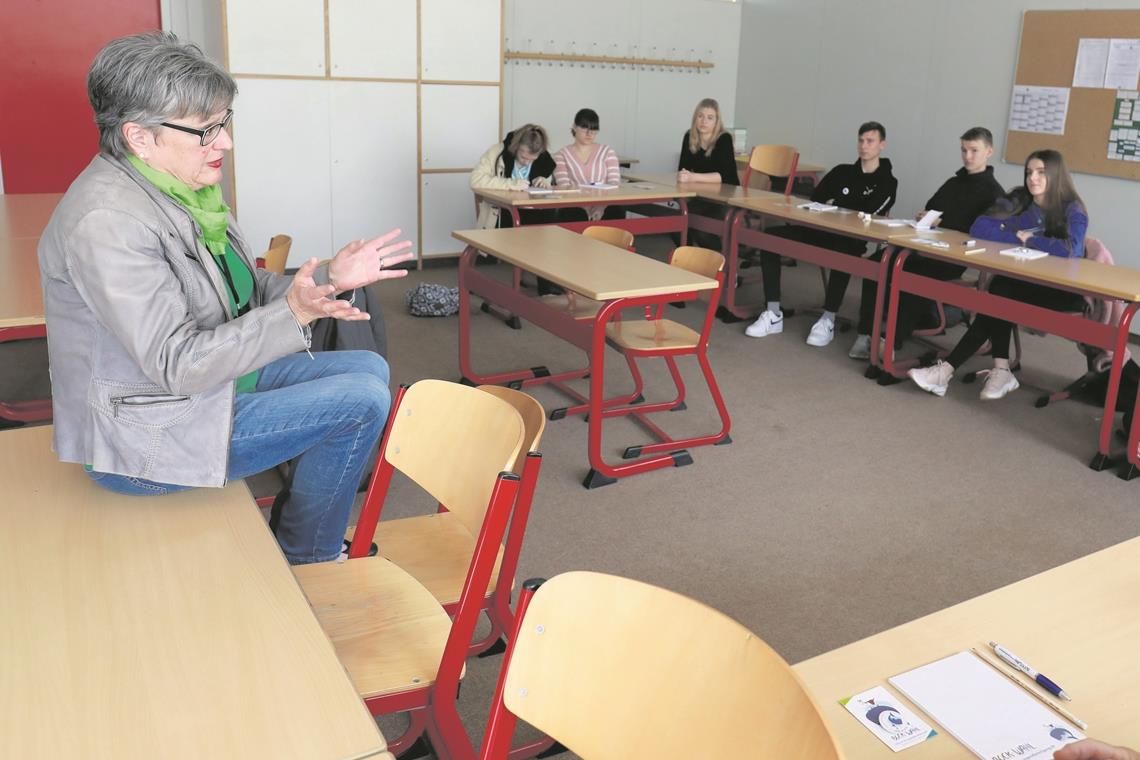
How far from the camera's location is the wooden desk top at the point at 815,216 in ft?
15.6

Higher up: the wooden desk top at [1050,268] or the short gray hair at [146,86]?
the short gray hair at [146,86]

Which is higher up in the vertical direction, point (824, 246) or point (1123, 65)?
point (1123, 65)

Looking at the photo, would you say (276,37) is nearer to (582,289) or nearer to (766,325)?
(766,325)

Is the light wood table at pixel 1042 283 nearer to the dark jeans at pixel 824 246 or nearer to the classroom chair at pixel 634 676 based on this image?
the dark jeans at pixel 824 246

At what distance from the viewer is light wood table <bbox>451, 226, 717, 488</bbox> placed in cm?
339

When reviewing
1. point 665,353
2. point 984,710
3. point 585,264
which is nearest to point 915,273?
point 665,353

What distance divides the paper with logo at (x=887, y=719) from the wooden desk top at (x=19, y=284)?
7.46ft

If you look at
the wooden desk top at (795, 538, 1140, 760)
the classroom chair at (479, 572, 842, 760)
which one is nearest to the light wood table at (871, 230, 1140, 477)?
the wooden desk top at (795, 538, 1140, 760)

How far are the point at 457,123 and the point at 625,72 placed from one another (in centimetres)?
186

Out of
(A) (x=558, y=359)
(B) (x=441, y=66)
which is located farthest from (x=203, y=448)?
(B) (x=441, y=66)

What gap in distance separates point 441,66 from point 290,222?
151cm

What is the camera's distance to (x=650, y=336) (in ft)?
12.6

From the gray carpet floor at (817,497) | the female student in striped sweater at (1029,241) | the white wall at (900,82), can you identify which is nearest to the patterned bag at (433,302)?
the gray carpet floor at (817,497)

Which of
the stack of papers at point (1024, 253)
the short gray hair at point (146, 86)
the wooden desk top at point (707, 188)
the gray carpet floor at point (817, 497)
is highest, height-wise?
the short gray hair at point (146, 86)
